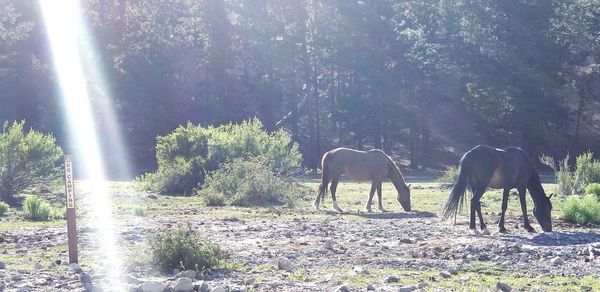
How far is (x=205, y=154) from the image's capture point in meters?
35.5

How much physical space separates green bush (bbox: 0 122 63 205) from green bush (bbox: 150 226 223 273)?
15222mm

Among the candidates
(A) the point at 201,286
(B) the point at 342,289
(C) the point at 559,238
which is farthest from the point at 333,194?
(A) the point at 201,286

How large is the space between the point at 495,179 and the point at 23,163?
1501 centimetres

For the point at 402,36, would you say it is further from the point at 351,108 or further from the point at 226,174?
the point at 226,174

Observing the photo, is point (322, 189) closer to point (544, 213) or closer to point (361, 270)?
point (544, 213)

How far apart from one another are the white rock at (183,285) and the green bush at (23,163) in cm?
1737

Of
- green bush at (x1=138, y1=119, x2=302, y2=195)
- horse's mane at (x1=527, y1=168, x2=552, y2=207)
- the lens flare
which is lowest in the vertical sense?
horse's mane at (x1=527, y1=168, x2=552, y2=207)

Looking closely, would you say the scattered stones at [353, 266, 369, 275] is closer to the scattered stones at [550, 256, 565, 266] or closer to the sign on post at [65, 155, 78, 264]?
the scattered stones at [550, 256, 565, 266]

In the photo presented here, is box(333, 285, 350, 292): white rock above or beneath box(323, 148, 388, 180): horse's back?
beneath

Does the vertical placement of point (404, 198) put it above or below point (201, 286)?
above

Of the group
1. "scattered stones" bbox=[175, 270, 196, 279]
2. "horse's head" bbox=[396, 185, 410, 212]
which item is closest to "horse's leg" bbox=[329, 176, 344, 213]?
"horse's head" bbox=[396, 185, 410, 212]

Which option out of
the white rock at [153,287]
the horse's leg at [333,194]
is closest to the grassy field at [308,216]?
the horse's leg at [333,194]

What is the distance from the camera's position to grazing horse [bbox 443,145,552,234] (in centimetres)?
2048

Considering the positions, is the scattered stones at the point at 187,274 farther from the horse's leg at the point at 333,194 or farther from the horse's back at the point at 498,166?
the horse's leg at the point at 333,194
